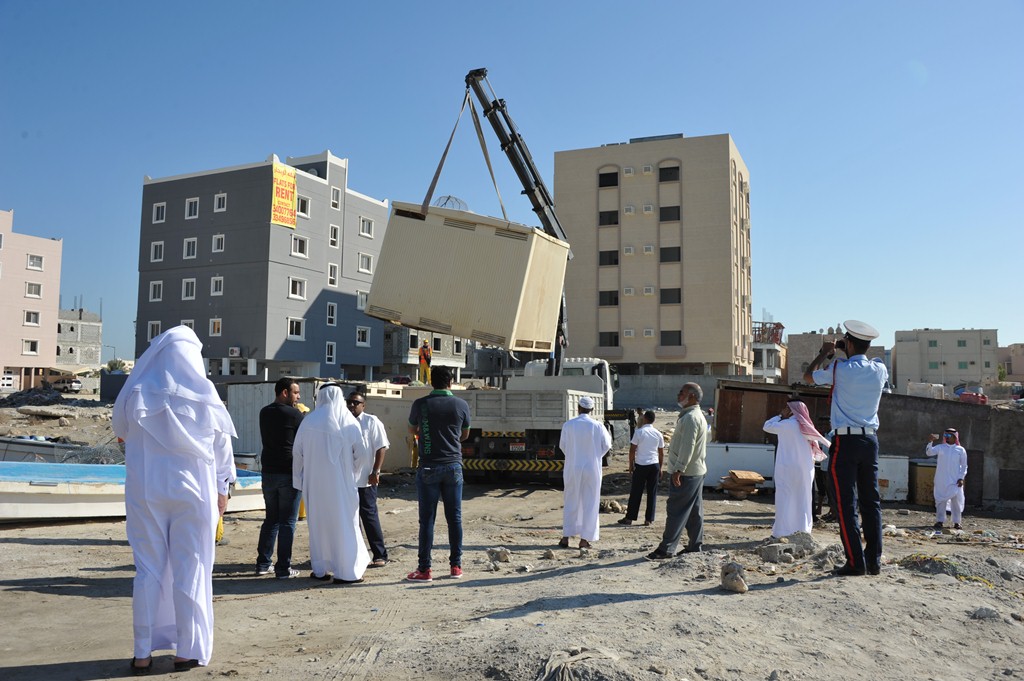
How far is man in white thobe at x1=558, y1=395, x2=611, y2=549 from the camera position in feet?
27.9

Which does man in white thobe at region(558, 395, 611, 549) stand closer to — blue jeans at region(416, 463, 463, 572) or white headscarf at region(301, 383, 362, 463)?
blue jeans at region(416, 463, 463, 572)

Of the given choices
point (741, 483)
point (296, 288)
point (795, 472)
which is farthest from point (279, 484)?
point (296, 288)

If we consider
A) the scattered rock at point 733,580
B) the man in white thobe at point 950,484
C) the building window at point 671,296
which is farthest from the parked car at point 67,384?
the scattered rock at point 733,580

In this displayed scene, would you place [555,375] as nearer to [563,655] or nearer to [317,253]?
[563,655]

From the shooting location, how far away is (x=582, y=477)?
852 cm

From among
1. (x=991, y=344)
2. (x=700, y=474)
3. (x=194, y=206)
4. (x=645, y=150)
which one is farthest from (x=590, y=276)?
(x=991, y=344)

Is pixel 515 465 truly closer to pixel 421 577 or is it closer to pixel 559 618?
pixel 421 577

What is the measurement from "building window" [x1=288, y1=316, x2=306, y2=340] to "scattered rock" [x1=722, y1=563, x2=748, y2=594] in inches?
1581

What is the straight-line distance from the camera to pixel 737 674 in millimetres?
3930

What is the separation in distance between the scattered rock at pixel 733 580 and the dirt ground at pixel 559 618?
5 cm

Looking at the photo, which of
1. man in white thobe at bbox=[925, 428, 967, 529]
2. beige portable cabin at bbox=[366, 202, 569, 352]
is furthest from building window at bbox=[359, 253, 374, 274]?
man in white thobe at bbox=[925, 428, 967, 529]

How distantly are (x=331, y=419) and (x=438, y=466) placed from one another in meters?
0.99

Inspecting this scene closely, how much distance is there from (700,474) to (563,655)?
3846 mm

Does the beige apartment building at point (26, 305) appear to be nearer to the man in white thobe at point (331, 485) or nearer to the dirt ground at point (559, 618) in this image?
the dirt ground at point (559, 618)
